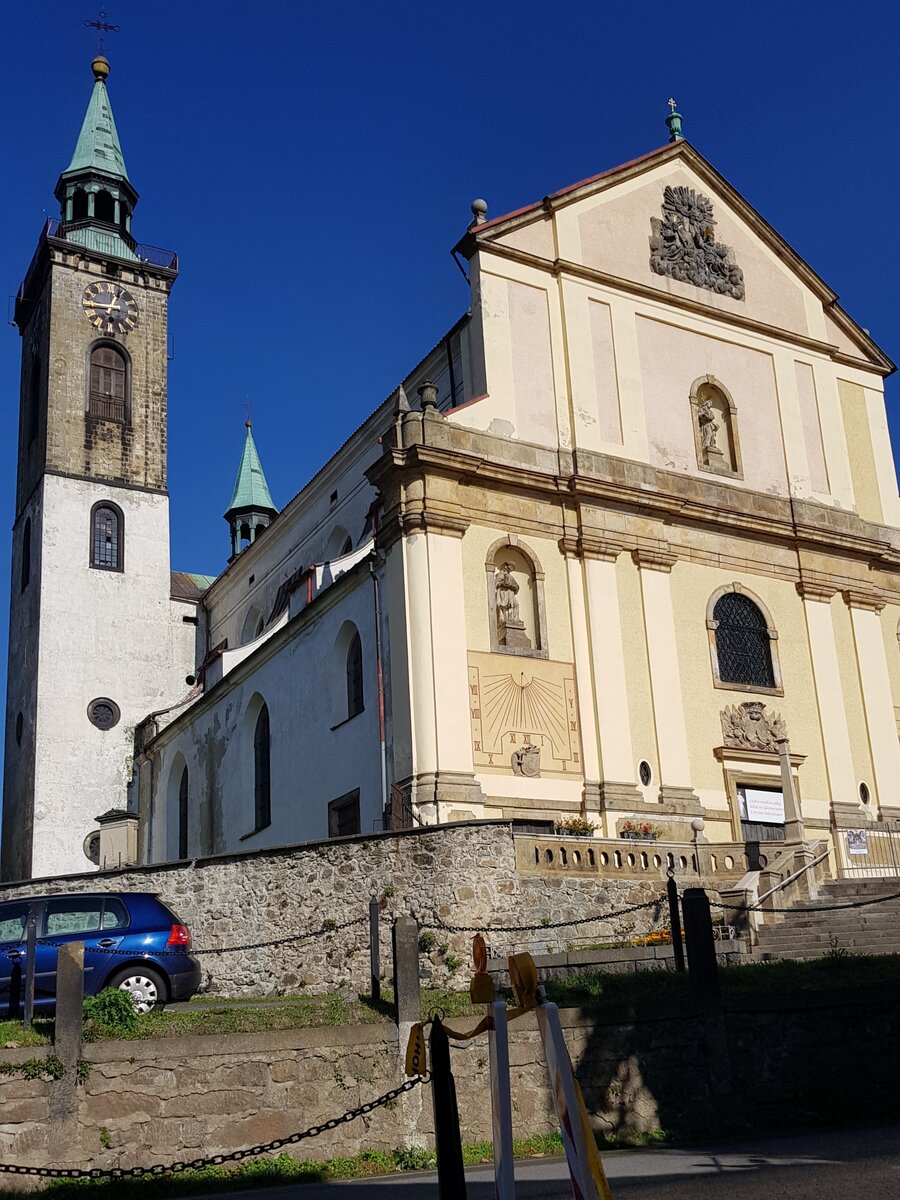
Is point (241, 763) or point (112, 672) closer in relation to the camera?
point (241, 763)

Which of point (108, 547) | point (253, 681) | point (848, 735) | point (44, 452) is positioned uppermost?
point (44, 452)

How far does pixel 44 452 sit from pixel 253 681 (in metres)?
14.0

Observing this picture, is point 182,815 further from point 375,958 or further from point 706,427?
point 375,958

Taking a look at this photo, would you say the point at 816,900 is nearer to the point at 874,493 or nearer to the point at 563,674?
the point at 563,674

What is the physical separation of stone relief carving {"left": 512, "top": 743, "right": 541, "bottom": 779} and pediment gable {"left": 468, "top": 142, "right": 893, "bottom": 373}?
10433mm

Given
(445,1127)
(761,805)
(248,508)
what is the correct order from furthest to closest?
(248,508) < (761,805) < (445,1127)

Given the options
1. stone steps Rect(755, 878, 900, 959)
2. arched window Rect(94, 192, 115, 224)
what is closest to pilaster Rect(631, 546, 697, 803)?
stone steps Rect(755, 878, 900, 959)

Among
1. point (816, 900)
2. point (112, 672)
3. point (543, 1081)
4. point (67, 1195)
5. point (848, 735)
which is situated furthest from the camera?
point (112, 672)

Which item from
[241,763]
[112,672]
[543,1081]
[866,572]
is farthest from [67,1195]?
[112,672]

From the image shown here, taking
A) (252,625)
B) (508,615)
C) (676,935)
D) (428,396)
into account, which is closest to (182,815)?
(252,625)

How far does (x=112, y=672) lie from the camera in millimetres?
39438

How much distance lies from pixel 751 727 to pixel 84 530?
22.6m

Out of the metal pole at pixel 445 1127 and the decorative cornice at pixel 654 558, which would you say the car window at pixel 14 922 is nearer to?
the metal pole at pixel 445 1127

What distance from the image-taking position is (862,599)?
29.6 metres
